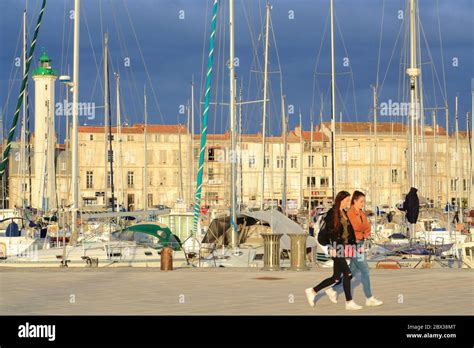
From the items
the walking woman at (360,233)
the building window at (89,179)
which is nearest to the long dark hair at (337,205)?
the walking woman at (360,233)

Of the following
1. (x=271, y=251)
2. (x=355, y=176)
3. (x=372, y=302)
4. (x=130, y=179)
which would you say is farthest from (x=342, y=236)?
(x=355, y=176)

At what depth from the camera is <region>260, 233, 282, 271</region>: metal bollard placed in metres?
24.2

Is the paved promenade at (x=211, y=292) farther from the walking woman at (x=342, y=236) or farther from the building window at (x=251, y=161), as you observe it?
the building window at (x=251, y=161)

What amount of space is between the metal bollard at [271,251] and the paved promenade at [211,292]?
15.5 inches

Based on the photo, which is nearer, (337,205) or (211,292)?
(337,205)

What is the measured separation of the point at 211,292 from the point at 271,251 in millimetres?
5444

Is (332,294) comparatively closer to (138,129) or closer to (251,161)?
(251,161)

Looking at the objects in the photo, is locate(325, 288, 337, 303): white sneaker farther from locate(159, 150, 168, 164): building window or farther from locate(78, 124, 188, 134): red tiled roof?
locate(159, 150, 168, 164): building window

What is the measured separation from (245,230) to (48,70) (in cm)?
7144

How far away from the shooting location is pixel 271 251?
2455 cm

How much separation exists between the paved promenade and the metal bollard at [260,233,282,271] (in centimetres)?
39

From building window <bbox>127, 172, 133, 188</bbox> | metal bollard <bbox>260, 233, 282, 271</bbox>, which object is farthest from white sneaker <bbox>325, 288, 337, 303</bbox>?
building window <bbox>127, 172, 133, 188</bbox>
